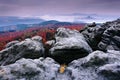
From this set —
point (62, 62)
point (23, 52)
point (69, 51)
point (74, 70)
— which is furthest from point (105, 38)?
A: point (23, 52)

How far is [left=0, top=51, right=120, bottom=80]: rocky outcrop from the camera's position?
67.9 ft

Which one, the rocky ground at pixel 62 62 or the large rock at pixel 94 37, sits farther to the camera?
the large rock at pixel 94 37

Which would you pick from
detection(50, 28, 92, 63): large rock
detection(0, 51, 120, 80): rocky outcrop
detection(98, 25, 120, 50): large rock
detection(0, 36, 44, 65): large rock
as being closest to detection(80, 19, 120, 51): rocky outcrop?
detection(98, 25, 120, 50): large rock

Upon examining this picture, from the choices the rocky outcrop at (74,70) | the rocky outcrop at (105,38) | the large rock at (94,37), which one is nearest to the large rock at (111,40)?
the rocky outcrop at (105,38)

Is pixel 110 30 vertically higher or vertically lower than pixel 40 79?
higher

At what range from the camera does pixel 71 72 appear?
2250 cm

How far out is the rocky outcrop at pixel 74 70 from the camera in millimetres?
20684

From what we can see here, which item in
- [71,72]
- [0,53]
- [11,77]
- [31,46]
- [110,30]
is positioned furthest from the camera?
[110,30]

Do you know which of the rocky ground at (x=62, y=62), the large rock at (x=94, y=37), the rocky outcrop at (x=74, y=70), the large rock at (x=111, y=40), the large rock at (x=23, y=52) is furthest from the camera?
the large rock at (x=94, y=37)

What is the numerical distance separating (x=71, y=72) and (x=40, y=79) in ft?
12.2

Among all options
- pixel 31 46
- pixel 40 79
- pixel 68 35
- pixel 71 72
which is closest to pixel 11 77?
pixel 40 79

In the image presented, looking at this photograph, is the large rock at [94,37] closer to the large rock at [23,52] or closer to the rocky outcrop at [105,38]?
the rocky outcrop at [105,38]

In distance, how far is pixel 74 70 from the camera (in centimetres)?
2280

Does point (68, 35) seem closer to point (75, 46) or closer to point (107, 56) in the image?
point (75, 46)
